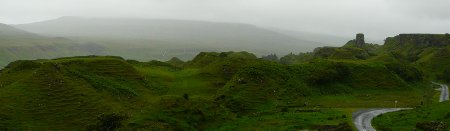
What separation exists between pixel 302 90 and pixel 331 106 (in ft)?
48.5

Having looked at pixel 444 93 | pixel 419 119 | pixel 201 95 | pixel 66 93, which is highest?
pixel 66 93

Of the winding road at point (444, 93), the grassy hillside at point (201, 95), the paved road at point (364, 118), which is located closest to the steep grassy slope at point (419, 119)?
the paved road at point (364, 118)

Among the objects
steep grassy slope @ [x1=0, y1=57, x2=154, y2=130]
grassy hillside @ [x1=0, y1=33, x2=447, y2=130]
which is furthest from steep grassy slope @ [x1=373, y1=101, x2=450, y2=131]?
steep grassy slope @ [x1=0, y1=57, x2=154, y2=130]

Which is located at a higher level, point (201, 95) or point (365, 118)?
point (201, 95)

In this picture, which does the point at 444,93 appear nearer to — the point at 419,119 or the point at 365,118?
the point at 365,118

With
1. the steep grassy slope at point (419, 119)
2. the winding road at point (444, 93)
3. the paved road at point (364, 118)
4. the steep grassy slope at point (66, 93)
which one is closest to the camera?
the steep grassy slope at point (419, 119)

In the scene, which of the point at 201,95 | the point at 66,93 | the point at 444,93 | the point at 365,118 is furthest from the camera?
the point at 444,93

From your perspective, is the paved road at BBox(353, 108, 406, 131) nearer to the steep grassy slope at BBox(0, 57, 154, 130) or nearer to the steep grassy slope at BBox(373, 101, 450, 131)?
the steep grassy slope at BBox(373, 101, 450, 131)

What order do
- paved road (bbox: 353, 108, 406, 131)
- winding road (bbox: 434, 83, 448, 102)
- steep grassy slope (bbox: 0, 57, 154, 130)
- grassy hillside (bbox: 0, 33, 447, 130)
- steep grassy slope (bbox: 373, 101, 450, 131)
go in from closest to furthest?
steep grassy slope (bbox: 373, 101, 450, 131) < paved road (bbox: 353, 108, 406, 131) < grassy hillside (bbox: 0, 33, 447, 130) < steep grassy slope (bbox: 0, 57, 154, 130) < winding road (bbox: 434, 83, 448, 102)

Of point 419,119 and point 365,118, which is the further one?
point 365,118

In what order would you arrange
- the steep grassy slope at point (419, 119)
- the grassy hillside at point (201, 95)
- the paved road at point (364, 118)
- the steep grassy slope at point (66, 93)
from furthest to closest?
the steep grassy slope at point (66, 93), the grassy hillside at point (201, 95), the paved road at point (364, 118), the steep grassy slope at point (419, 119)

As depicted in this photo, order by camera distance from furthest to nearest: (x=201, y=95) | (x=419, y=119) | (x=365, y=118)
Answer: (x=201, y=95)
(x=365, y=118)
(x=419, y=119)

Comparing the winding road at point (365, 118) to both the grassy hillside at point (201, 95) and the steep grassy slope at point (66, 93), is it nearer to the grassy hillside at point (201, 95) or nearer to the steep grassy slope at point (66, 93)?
the grassy hillside at point (201, 95)

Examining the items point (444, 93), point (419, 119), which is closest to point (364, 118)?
point (419, 119)
